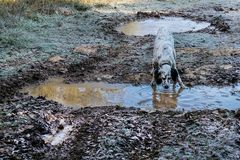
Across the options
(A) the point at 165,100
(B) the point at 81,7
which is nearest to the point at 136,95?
(A) the point at 165,100

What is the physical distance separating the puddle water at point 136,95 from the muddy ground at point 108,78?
15.6 inches

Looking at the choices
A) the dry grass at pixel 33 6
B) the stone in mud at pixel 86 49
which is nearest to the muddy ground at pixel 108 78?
the stone in mud at pixel 86 49

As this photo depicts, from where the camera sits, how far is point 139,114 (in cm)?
807

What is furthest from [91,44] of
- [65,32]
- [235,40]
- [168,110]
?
[168,110]

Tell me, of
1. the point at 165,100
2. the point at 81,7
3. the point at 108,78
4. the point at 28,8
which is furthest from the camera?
the point at 81,7

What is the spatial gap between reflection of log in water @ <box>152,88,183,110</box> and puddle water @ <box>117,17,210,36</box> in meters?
6.60

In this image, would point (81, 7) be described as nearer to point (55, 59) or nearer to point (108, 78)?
point (55, 59)

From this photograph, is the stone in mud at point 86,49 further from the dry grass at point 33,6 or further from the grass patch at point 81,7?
the grass patch at point 81,7

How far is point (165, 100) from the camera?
29.9 ft

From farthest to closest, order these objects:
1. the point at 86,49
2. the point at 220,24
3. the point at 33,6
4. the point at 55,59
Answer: the point at 33,6 < the point at 220,24 < the point at 86,49 < the point at 55,59

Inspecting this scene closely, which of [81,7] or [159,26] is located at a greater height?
[81,7]

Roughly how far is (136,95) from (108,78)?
133 centimetres

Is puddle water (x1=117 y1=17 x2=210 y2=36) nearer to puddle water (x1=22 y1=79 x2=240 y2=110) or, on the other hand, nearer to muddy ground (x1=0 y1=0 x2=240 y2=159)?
muddy ground (x1=0 y1=0 x2=240 y2=159)

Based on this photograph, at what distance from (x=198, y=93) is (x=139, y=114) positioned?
1.82m
